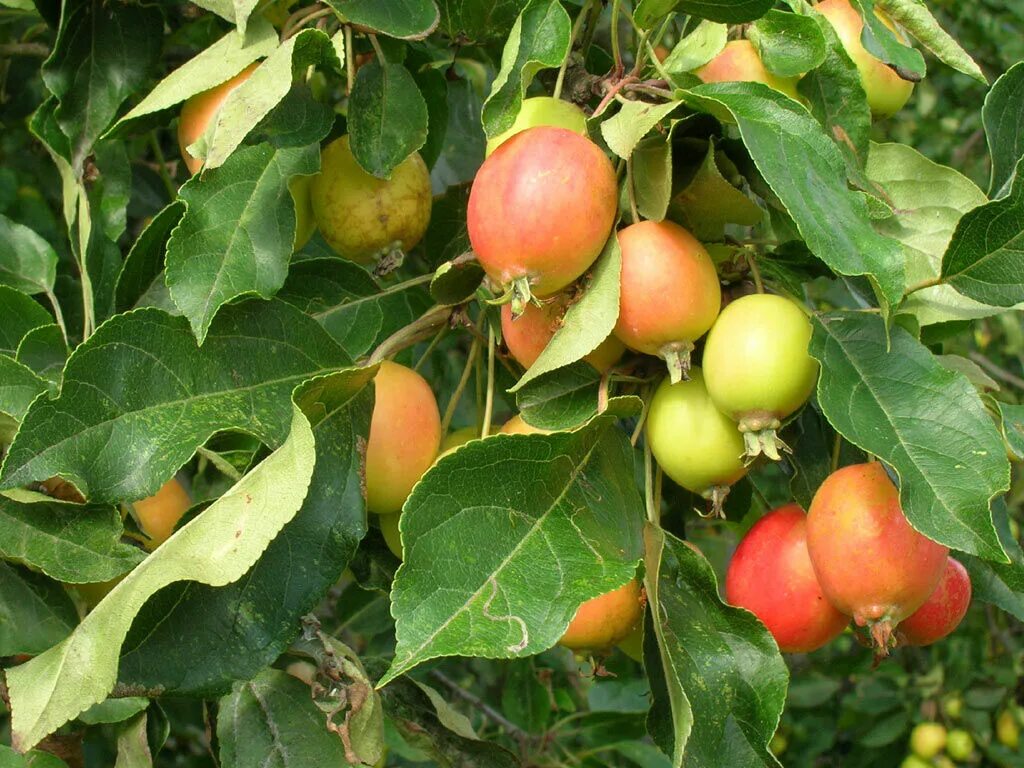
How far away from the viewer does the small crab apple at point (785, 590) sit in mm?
1096

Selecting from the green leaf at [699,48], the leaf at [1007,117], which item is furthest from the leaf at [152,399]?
the leaf at [1007,117]

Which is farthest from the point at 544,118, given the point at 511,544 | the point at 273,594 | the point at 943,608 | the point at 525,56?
the point at 943,608

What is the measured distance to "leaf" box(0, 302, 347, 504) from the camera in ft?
3.32

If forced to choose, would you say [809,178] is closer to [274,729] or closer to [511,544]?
[511,544]

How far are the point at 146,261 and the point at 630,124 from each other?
53 cm

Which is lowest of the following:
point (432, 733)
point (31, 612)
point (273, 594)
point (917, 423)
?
point (432, 733)

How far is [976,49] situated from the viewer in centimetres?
361

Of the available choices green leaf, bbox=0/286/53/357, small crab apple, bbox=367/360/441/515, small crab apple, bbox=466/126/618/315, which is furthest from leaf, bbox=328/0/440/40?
Answer: green leaf, bbox=0/286/53/357

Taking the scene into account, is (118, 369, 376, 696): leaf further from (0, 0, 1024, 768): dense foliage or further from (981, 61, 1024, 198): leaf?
(981, 61, 1024, 198): leaf

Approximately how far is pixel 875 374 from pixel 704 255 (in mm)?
185

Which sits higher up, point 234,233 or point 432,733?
point 234,233

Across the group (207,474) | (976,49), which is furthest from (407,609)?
(976,49)

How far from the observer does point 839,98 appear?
1154 millimetres

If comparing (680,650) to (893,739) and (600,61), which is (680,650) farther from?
(893,739)
